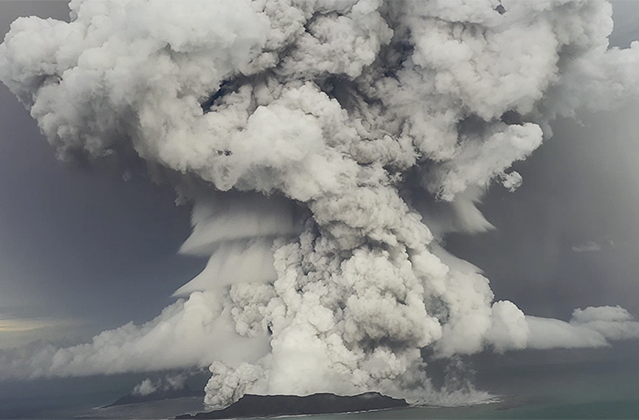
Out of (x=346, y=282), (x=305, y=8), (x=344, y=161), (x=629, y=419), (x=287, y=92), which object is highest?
(x=305, y=8)

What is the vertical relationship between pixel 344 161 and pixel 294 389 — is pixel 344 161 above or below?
above

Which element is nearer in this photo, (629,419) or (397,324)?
(397,324)

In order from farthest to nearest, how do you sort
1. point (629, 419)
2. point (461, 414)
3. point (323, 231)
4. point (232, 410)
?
point (629, 419) → point (461, 414) → point (232, 410) → point (323, 231)

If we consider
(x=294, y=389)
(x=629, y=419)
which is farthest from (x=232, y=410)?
(x=629, y=419)

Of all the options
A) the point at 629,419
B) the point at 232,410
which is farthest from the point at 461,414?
the point at 232,410

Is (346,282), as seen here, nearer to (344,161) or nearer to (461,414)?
(344,161)

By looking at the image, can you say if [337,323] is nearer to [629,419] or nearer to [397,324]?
[397,324]

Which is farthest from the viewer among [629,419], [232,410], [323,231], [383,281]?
[629,419]
